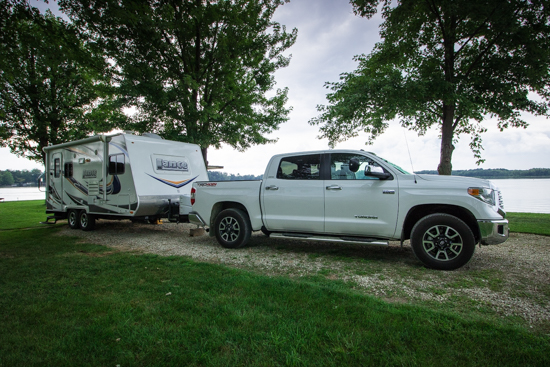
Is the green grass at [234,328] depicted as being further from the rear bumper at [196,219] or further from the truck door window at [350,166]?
the rear bumper at [196,219]

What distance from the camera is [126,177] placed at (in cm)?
830

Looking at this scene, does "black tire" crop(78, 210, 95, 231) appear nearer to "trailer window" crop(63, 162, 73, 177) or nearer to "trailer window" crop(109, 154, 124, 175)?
"trailer window" crop(63, 162, 73, 177)

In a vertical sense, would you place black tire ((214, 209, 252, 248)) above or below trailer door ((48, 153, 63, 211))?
below

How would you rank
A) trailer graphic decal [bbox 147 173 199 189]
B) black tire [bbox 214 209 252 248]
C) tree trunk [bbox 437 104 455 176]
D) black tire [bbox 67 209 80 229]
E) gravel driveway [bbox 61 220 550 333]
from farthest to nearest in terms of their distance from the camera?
tree trunk [bbox 437 104 455 176] → black tire [bbox 67 209 80 229] → trailer graphic decal [bbox 147 173 199 189] → black tire [bbox 214 209 252 248] → gravel driveway [bbox 61 220 550 333]

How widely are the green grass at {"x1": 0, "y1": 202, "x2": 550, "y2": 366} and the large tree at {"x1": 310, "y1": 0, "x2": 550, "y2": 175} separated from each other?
820 centimetres

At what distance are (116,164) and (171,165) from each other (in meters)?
1.47

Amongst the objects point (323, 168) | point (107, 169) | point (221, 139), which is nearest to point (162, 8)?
point (221, 139)

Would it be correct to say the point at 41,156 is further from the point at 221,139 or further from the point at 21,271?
the point at 21,271

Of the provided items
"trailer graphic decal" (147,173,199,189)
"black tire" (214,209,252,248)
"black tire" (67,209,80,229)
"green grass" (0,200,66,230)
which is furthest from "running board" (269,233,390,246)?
"green grass" (0,200,66,230)

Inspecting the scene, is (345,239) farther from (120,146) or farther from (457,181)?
(120,146)

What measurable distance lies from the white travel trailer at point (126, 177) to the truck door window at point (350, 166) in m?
4.46

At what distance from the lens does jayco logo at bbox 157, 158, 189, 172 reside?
8.84m

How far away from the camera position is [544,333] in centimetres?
272

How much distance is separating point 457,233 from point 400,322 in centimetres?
245
